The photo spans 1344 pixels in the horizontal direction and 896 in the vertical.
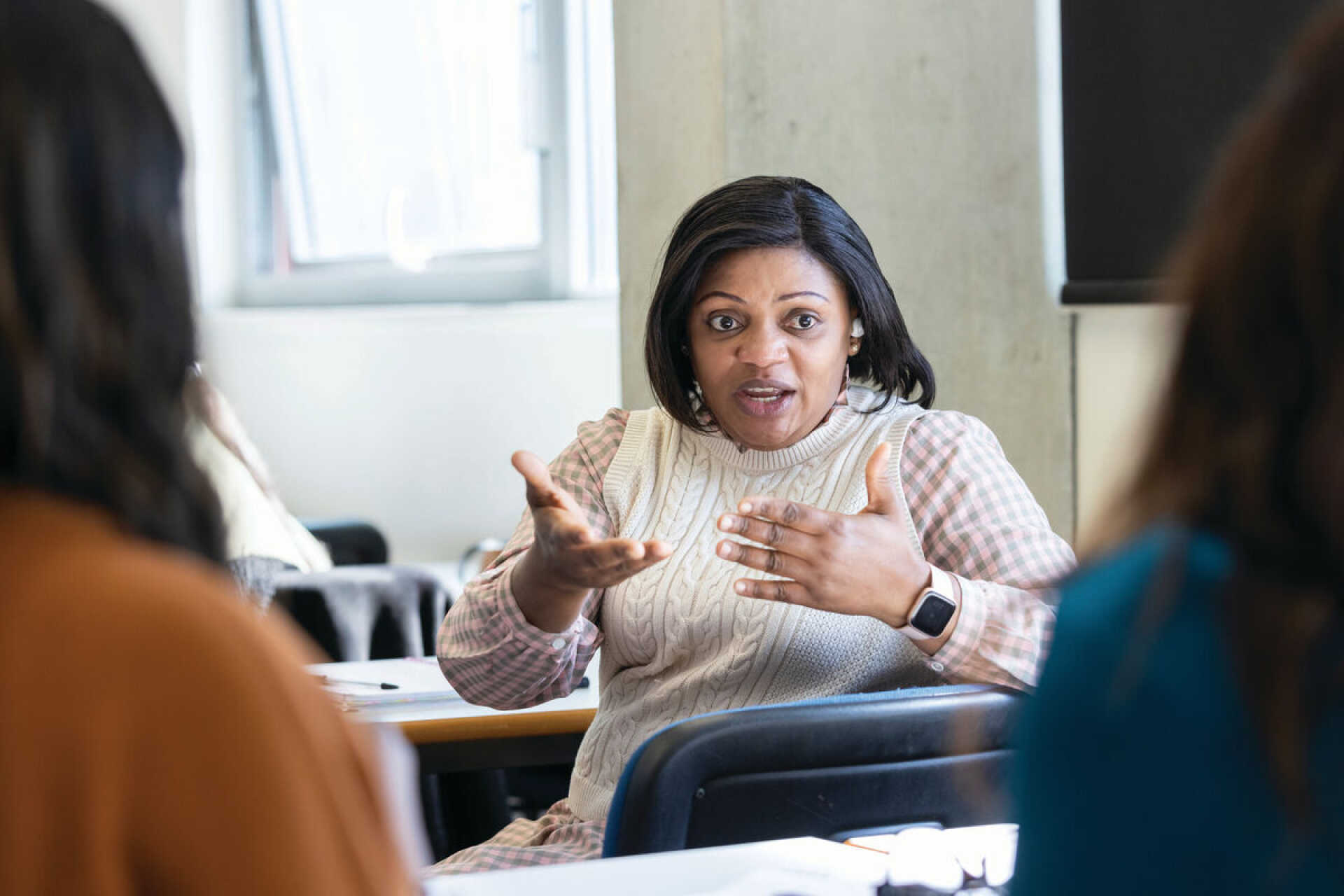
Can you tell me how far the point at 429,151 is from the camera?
4.84 metres

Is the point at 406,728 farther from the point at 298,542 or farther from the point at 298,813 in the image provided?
the point at 298,813

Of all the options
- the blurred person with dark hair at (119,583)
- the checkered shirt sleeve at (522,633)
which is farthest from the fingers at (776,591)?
the blurred person with dark hair at (119,583)

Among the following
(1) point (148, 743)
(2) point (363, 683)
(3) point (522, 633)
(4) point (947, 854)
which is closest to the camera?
(1) point (148, 743)

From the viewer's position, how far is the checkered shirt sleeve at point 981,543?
1851 mm

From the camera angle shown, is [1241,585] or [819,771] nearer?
[1241,585]

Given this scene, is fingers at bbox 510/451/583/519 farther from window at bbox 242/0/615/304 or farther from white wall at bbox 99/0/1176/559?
window at bbox 242/0/615/304

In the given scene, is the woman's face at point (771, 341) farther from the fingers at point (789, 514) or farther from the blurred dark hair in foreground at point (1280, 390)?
the blurred dark hair in foreground at point (1280, 390)

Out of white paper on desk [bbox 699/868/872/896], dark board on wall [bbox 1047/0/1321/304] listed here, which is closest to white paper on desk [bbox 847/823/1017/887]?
white paper on desk [bbox 699/868/872/896]

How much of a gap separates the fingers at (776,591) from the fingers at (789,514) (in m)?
0.07

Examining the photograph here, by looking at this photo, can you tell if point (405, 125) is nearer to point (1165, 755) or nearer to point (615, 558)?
point (615, 558)

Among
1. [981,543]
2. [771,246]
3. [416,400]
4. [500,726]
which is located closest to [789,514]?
[981,543]

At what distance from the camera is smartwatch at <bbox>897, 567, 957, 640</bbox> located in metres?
1.83

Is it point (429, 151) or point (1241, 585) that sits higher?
point (429, 151)

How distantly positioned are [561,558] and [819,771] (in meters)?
0.37
